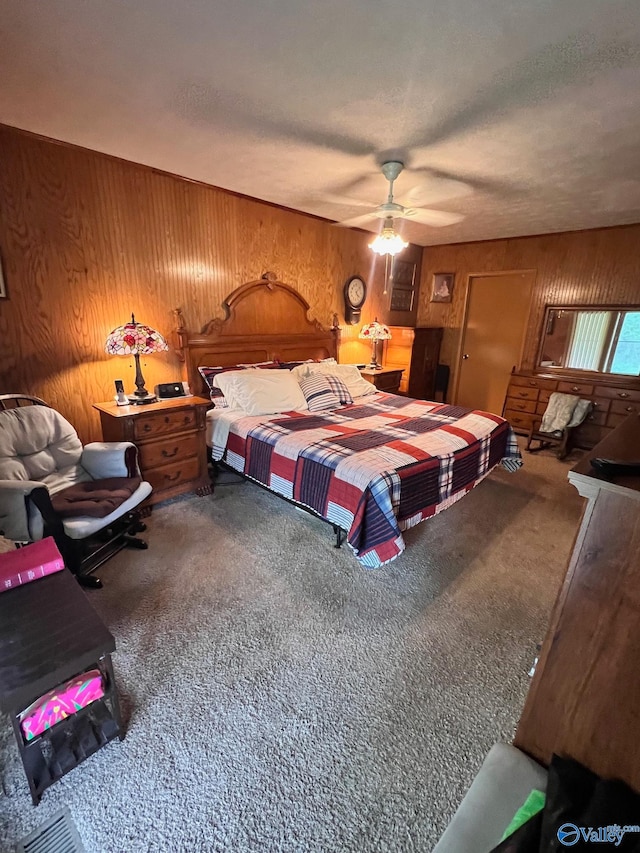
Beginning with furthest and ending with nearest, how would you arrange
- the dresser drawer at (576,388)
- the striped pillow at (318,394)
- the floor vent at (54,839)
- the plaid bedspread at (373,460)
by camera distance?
the dresser drawer at (576,388) → the striped pillow at (318,394) → the plaid bedspread at (373,460) → the floor vent at (54,839)

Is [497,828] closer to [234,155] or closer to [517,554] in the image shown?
[517,554]

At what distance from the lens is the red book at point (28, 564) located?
1.36 m

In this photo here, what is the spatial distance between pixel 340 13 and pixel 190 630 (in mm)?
2575

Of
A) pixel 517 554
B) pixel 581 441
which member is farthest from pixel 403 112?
pixel 581 441

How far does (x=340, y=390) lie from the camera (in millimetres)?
3600

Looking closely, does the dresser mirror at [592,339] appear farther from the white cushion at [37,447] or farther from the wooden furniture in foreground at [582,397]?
the white cushion at [37,447]

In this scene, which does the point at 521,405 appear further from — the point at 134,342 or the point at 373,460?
the point at 134,342

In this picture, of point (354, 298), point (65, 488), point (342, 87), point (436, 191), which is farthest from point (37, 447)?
point (354, 298)

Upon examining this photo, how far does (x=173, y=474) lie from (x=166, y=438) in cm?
29

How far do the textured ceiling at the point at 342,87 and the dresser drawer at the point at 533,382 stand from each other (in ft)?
6.74

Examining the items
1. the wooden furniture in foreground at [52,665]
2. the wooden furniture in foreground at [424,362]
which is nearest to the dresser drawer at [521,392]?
the wooden furniture in foreground at [424,362]

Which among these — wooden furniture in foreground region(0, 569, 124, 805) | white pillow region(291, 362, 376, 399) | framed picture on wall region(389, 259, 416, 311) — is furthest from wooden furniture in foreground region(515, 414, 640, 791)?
framed picture on wall region(389, 259, 416, 311)

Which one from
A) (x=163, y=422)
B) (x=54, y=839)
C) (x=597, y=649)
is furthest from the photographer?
(x=163, y=422)

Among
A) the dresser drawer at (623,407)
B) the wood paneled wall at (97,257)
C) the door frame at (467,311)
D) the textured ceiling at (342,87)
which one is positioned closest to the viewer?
the textured ceiling at (342,87)
